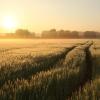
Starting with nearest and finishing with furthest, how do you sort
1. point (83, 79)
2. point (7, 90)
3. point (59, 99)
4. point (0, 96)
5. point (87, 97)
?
point (87, 97) → point (0, 96) → point (7, 90) → point (59, 99) → point (83, 79)

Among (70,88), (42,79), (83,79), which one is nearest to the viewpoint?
(42,79)

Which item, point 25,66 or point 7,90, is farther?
point 25,66

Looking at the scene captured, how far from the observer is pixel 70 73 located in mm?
12781

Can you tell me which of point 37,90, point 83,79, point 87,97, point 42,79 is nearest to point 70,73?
point 83,79

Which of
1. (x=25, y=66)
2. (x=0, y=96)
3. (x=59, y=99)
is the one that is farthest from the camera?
(x=25, y=66)

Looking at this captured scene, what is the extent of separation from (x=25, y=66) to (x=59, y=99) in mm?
5887

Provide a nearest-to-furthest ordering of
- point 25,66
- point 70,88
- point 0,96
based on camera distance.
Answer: point 0,96
point 70,88
point 25,66

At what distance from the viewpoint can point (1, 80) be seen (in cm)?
1184

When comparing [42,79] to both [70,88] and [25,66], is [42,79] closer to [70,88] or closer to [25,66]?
[70,88]

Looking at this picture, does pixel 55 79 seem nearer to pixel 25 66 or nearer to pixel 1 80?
pixel 1 80

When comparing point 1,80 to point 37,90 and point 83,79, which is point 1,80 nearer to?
point 37,90

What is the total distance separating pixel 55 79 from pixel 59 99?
1.47 m

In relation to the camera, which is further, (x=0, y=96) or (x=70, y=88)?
(x=70, y=88)

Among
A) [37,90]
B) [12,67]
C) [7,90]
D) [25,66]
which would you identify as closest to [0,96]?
[7,90]
